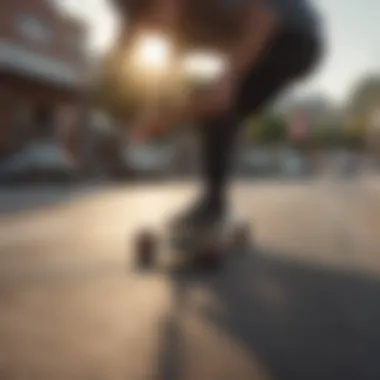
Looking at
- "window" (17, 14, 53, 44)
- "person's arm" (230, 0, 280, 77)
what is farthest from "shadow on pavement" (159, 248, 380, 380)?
"window" (17, 14, 53, 44)

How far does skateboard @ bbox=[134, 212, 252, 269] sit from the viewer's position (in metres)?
2.11

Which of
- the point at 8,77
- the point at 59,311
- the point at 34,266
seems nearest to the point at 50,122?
the point at 8,77

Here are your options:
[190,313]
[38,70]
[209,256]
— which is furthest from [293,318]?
[38,70]

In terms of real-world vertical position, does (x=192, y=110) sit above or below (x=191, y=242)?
above

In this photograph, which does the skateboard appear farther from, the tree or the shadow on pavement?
the tree

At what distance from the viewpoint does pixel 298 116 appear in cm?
191

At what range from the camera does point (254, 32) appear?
187cm

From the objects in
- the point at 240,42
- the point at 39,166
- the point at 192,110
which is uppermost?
the point at 240,42

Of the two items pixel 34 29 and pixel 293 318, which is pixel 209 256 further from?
pixel 34 29

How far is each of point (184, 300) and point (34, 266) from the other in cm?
75

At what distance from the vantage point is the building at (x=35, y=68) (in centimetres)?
621

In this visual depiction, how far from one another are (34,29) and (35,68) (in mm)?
2878

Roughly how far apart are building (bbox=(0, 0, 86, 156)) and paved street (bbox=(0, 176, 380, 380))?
8.69 feet

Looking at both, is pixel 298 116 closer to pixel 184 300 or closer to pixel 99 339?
pixel 184 300
